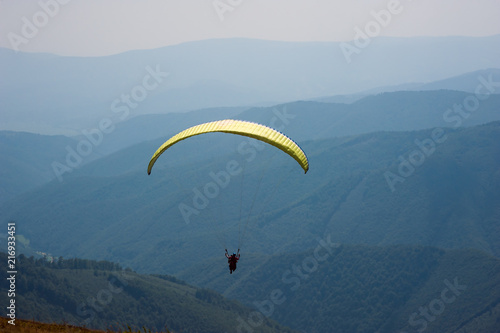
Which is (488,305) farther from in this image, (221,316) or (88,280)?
(88,280)

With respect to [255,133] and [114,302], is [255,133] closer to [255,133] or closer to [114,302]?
[255,133]

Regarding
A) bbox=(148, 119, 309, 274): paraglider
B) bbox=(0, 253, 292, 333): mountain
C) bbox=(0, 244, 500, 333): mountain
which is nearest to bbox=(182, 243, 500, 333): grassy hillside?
bbox=(0, 244, 500, 333): mountain

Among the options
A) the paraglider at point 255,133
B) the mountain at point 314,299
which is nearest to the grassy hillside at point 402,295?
the mountain at point 314,299

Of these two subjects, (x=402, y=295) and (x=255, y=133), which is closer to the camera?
(x=255, y=133)

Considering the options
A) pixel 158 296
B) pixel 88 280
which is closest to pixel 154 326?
pixel 158 296

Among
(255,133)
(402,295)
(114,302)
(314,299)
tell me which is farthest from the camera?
(314,299)

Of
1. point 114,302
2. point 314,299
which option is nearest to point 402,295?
point 314,299

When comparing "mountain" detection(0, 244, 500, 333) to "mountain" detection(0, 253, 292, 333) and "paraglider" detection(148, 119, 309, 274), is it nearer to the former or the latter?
"mountain" detection(0, 253, 292, 333)

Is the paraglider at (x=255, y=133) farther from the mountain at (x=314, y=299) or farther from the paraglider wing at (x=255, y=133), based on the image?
the mountain at (x=314, y=299)
